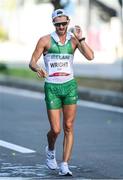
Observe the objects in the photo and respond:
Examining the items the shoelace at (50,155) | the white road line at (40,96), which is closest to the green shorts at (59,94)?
the shoelace at (50,155)

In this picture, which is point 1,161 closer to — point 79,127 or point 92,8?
point 79,127

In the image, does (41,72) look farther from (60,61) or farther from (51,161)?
(51,161)

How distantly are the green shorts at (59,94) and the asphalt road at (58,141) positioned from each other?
2.57ft

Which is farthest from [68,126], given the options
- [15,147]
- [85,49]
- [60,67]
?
[15,147]

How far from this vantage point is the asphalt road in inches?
359

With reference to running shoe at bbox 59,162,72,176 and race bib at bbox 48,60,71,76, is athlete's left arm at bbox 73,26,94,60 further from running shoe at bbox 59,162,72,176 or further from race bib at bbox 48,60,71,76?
running shoe at bbox 59,162,72,176

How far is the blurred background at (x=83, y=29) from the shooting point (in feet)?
90.6

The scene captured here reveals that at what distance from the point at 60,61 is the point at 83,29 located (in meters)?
28.7

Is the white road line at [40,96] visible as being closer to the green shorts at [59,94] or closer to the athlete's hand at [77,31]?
the green shorts at [59,94]

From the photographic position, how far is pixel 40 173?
8.88 m

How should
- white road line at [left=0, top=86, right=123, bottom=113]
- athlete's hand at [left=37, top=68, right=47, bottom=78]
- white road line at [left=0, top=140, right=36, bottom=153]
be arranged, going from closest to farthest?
athlete's hand at [left=37, top=68, right=47, bottom=78] < white road line at [left=0, top=140, right=36, bottom=153] < white road line at [left=0, top=86, right=123, bottom=113]

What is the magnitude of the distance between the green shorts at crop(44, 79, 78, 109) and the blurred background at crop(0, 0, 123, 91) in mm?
11526

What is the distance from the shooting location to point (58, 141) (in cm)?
1181

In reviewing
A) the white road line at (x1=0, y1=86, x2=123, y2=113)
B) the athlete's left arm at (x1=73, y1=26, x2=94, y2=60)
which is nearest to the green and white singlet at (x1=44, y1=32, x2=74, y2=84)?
the athlete's left arm at (x1=73, y1=26, x2=94, y2=60)
